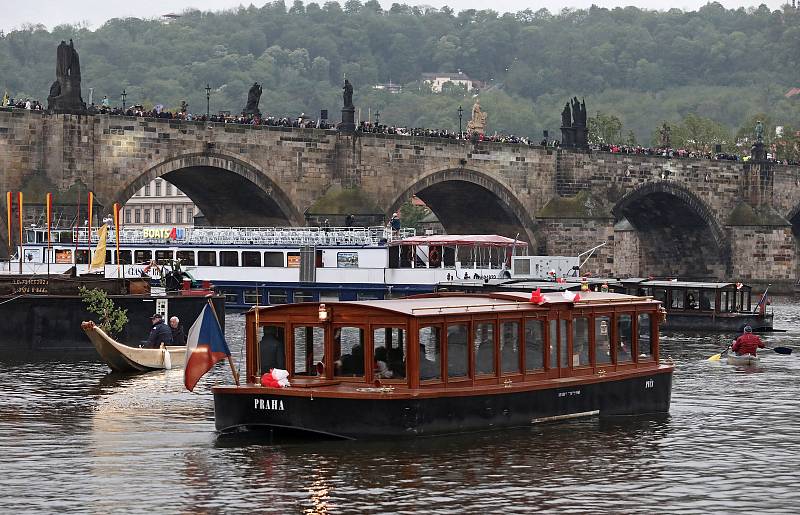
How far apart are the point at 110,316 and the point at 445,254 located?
2331cm

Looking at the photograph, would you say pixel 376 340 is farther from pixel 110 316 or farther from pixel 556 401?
pixel 110 316

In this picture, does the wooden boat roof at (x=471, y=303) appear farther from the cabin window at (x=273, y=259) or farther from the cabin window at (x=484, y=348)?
the cabin window at (x=273, y=259)

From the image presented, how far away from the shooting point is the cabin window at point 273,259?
6806 centimetres

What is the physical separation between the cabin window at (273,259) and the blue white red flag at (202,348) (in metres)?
36.4

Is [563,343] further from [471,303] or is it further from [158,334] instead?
[158,334]

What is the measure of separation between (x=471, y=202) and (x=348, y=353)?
70630 millimetres

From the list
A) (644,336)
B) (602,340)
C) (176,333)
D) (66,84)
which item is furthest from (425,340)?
(66,84)

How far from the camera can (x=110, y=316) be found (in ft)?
160

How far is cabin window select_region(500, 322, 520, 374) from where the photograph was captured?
31.7m

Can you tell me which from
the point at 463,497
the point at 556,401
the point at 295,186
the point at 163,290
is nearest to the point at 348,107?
the point at 295,186

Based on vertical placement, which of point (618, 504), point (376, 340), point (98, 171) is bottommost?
point (618, 504)

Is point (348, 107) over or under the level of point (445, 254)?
over

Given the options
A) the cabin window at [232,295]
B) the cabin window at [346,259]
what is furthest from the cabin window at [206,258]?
the cabin window at [346,259]

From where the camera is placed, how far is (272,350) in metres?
30.6
